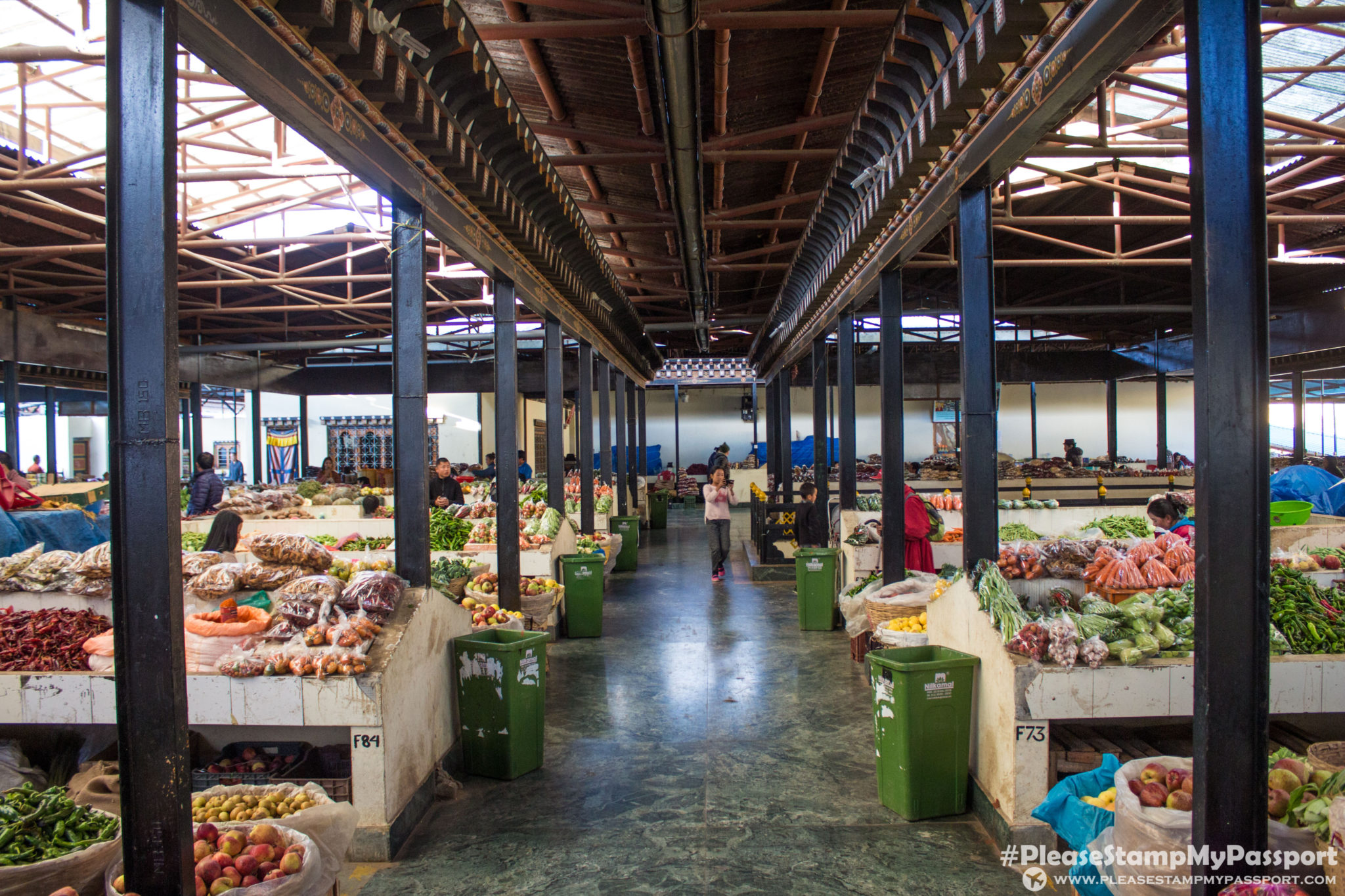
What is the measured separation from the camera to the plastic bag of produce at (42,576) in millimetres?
5461

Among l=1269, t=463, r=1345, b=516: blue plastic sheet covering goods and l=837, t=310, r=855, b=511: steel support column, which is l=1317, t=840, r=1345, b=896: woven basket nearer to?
l=837, t=310, r=855, b=511: steel support column

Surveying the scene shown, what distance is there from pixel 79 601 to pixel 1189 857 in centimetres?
661

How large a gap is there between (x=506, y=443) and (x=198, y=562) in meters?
2.66

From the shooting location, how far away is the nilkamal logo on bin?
14.4 ft

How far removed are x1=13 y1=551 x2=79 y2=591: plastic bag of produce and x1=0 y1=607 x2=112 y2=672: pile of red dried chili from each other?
9.0 inches

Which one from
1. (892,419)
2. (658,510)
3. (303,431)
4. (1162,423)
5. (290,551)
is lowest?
(658,510)

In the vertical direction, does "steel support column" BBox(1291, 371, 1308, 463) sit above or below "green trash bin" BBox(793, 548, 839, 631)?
above

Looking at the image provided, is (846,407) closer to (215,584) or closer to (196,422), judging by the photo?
(215,584)

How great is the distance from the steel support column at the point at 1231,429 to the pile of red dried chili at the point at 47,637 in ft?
18.5

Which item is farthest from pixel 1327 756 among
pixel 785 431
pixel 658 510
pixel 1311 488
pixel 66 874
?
pixel 658 510

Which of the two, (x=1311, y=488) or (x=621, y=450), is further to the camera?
(x=621, y=450)

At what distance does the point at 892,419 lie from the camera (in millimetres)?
7109

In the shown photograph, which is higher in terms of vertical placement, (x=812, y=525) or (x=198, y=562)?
(x=198, y=562)

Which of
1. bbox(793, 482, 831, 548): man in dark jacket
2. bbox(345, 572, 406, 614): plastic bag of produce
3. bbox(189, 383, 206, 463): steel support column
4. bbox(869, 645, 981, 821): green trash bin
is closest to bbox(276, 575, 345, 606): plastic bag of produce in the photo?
bbox(345, 572, 406, 614): plastic bag of produce
